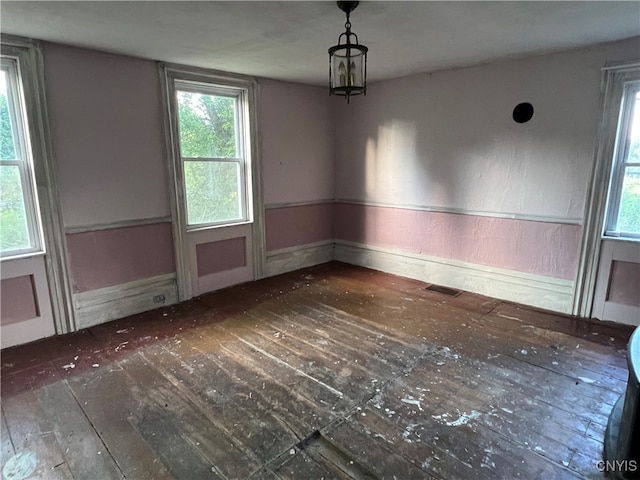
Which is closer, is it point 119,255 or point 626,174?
point 626,174

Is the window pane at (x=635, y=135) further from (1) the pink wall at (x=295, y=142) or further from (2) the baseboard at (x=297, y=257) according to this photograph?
(2) the baseboard at (x=297, y=257)

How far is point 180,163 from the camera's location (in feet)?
12.4

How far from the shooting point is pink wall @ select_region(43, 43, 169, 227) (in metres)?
3.03

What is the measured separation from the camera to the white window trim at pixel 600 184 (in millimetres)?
3105

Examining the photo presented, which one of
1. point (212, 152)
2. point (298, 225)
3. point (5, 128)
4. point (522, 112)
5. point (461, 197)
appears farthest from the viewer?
point (298, 225)

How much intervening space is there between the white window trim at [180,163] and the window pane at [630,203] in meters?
3.54

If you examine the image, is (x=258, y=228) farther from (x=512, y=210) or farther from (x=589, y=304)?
(x=589, y=304)

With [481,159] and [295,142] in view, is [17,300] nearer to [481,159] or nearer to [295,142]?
[295,142]

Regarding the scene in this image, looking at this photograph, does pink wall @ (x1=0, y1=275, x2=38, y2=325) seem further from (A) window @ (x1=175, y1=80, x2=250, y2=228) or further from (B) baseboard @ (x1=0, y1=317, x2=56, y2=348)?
(A) window @ (x1=175, y1=80, x2=250, y2=228)

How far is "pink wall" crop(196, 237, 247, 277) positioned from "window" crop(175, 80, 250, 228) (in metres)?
0.24

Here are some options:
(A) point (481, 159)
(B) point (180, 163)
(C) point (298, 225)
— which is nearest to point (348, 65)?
(B) point (180, 163)

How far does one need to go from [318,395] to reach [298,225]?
2.94m

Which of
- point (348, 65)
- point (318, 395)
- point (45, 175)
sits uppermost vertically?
point (348, 65)

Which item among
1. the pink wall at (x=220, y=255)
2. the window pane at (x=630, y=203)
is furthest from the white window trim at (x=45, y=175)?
the window pane at (x=630, y=203)
